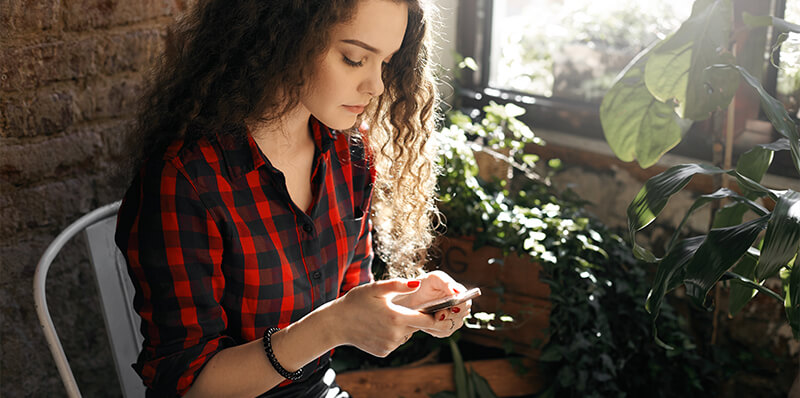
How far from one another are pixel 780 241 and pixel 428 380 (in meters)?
1.04

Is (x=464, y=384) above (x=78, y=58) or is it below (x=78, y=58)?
below

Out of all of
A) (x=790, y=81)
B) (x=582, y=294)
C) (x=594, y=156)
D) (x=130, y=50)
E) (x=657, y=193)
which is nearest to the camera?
(x=657, y=193)

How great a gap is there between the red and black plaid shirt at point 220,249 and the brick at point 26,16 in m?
0.47

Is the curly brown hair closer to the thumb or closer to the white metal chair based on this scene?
the white metal chair

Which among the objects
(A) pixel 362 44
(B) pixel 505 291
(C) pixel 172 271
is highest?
(A) pixel 362 44

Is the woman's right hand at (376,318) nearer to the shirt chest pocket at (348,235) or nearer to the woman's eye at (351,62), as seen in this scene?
the shirt chest pocket at (348,235)

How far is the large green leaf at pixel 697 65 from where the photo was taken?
152 centimetres

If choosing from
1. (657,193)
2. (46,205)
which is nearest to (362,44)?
(657,193)

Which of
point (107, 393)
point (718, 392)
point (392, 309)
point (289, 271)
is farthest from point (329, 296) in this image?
point (718, 392)

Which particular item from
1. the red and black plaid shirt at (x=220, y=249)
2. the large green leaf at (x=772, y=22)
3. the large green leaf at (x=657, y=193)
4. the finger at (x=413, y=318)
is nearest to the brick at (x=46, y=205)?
the red and black plaid shirt at (x=220, y=249)

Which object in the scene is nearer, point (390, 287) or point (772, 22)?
point (390, 287)

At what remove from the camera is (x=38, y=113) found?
1.46 metres

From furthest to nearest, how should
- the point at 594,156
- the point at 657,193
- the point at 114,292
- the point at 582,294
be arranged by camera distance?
the point at 594,156 < the point at 582,294 < the point at 114,292 < the point at 657,193

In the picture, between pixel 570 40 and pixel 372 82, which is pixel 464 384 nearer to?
pixel 372 82
